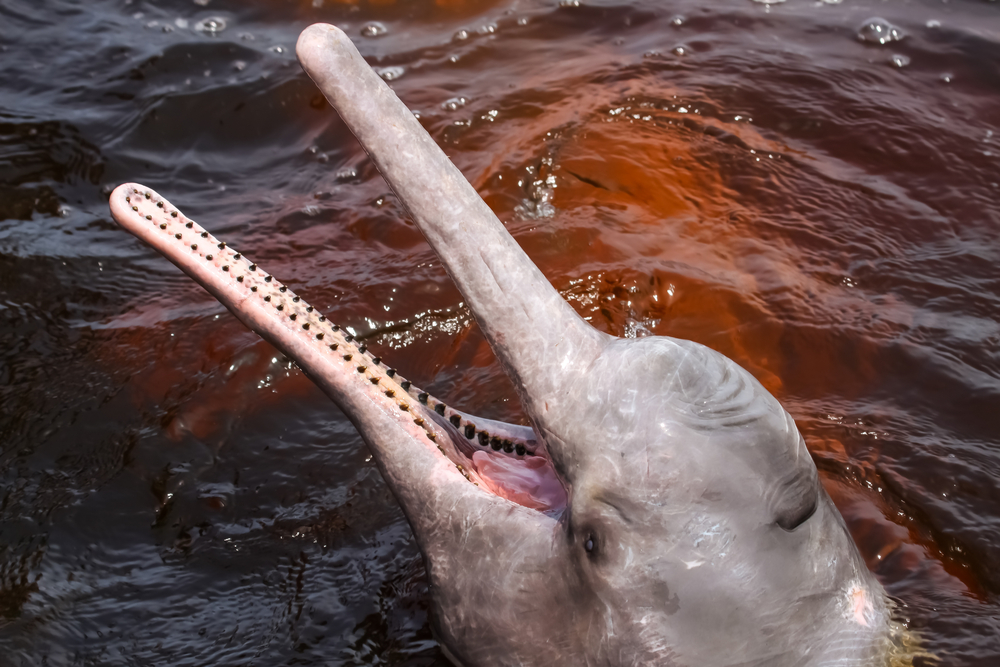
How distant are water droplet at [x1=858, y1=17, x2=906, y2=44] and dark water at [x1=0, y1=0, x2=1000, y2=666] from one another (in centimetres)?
4

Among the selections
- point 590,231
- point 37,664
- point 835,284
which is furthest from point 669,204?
point 37,664

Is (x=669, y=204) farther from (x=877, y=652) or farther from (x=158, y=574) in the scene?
(x=158, y=574)

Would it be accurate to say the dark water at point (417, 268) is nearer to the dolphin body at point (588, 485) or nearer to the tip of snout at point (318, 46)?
the dolphin body at point (588, 485)

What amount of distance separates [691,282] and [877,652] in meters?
2.35

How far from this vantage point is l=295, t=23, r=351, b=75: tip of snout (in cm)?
272

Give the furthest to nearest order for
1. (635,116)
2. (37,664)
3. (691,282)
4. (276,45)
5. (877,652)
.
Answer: (276,45), (635,116), (691,282), (37,664), (877,652)

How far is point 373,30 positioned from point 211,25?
1371 mm

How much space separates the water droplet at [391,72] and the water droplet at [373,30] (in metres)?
0.62

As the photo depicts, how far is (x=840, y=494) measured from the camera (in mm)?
3830

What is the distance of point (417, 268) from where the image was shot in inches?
201

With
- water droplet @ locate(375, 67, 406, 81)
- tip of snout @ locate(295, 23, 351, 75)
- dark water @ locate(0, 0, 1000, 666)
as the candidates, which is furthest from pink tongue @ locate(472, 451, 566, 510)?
water droplet @ locate(375, 67, 406, 81)

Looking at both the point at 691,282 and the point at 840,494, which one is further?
the point at 691,282

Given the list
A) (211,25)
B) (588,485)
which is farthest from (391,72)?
(588,485)

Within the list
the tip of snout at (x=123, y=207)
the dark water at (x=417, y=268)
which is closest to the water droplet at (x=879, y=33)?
the dark water at (x=417, y=268)
